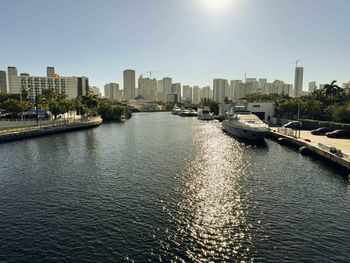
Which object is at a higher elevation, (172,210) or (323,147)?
(323,147)

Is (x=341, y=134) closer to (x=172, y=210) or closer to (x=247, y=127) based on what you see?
(x=247, y=127)

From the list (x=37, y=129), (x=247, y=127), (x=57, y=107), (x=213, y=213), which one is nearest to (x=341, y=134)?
(x=247, y=127)

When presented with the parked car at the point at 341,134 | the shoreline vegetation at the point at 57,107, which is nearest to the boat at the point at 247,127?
the parked car at the point at 341,134

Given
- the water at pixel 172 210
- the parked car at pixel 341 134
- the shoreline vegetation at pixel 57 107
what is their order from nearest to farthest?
the water at pixel 172 210 < the parked car at pixel 341 134 < the shoreline vegetation at pixel 57 107

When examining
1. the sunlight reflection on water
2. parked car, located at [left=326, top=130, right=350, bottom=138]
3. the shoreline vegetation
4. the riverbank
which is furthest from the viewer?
the shoreline vegetation

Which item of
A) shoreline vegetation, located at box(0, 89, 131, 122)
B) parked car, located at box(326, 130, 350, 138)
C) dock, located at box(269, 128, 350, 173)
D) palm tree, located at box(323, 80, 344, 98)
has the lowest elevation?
dock, located at box(269, 128, 350, 173)

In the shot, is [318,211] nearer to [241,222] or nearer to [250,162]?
[241,222]

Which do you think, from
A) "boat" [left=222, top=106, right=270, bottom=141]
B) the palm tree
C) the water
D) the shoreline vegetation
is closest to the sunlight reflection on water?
the water

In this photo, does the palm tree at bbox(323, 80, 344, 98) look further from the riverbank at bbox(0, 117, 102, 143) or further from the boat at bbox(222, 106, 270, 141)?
the riverbank at bbox(0, 117, 102, 143)

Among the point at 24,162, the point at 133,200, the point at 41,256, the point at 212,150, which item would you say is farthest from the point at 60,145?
the point at 41,256

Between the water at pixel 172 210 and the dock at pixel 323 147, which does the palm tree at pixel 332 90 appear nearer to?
the dock at pixel 323 147
